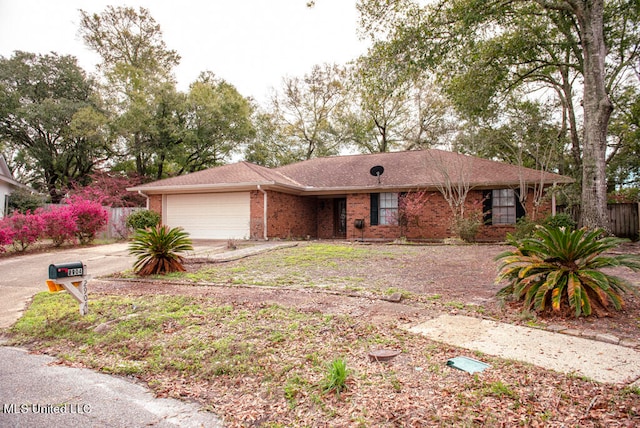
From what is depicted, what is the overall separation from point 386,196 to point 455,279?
9.61 m

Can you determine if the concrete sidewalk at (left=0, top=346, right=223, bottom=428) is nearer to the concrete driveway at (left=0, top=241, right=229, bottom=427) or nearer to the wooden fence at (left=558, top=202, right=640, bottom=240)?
the concrete driveway at (left=0, top=241, right=229, bottom=427)

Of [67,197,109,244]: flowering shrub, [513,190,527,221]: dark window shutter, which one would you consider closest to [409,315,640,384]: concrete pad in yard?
[513,190,527,221]: dark window shutter

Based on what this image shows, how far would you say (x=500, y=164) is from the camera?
1598 cm

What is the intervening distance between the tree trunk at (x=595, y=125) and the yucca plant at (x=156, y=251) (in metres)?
10.4

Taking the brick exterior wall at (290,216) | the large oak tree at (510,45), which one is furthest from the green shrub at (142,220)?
the large oak tree at (510,45)

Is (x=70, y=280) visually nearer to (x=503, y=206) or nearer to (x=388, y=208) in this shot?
(x=388, y=208)

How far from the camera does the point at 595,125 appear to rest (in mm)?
10148

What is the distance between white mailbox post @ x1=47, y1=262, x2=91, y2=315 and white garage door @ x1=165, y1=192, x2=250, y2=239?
34.4 ft

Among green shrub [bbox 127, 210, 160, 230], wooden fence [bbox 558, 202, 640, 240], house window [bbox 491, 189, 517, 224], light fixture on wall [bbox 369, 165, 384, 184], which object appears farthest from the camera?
light fixture on wall [bbox 369, 165, 384, 184]

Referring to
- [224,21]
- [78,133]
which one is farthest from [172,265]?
[78,133]

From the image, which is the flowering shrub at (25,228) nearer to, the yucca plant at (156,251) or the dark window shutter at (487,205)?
the yucca plant at (156,251)

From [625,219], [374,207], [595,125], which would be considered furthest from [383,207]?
[625,219]

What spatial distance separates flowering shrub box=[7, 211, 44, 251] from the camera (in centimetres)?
1230

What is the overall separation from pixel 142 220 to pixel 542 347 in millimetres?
15699
